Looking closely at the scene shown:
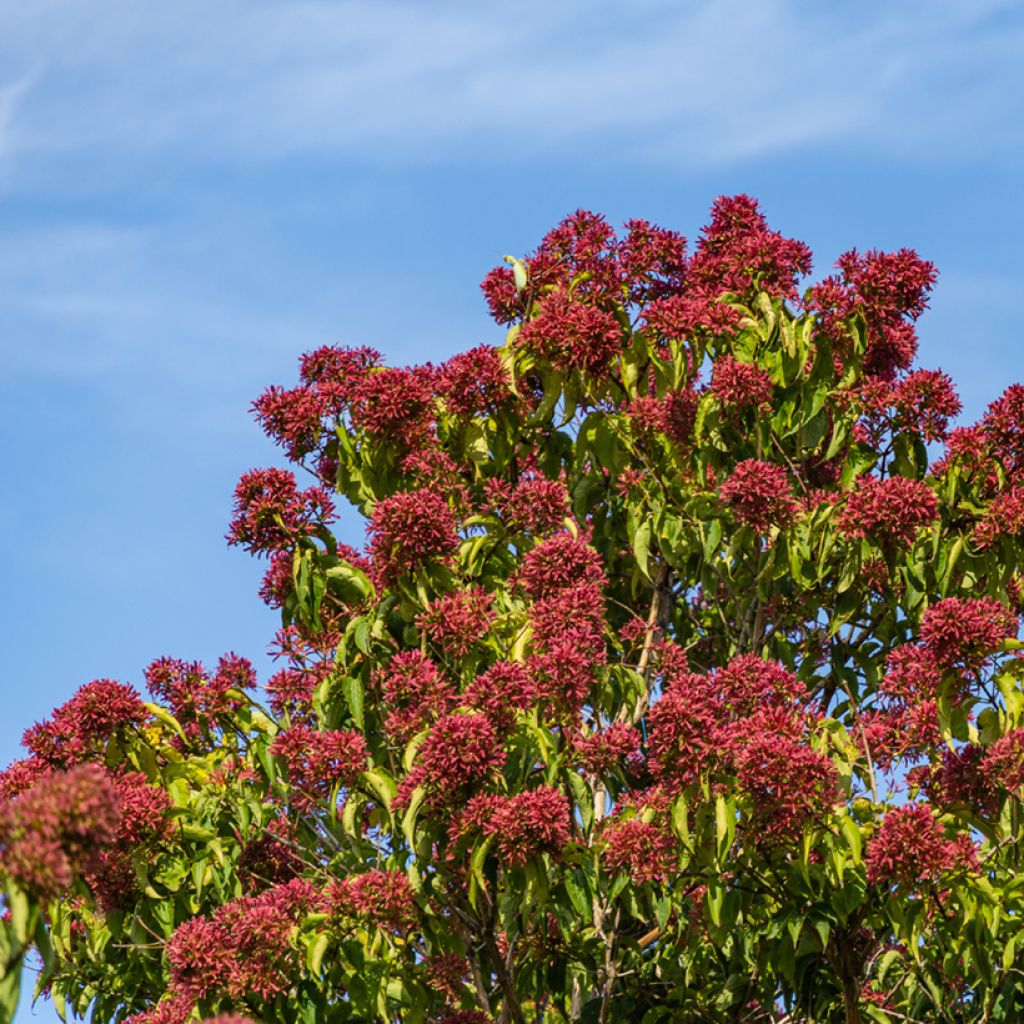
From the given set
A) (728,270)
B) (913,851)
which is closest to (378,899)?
(913,851)

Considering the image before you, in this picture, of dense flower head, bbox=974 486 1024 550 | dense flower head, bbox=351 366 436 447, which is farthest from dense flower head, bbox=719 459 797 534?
dense flower head, bbox=351 366 436 447

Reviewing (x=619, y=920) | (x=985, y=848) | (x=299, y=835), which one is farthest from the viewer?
(x=299, y=835)

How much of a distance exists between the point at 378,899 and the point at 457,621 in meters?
1.27

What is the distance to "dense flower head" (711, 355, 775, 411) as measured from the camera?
28.2ft

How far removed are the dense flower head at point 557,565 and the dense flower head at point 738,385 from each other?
1.50 metres

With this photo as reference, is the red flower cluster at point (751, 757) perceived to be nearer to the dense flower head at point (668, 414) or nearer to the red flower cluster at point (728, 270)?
the dense flower head at point (668, 414)

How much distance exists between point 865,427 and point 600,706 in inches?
96.6

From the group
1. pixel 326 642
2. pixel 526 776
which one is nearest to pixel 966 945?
pixel 526 776

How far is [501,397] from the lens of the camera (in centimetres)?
894

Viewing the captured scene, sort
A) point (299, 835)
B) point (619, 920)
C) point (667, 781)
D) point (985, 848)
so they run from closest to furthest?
point (667, 781) → point (985, 848) → point (619, 920) → point (299, 835)

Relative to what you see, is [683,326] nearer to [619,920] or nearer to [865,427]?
[865,427]

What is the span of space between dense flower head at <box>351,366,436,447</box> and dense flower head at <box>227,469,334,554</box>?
25.8 inches

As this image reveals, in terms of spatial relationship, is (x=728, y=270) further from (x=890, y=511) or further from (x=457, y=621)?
(x=457, y=621)

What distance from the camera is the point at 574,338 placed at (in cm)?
856
